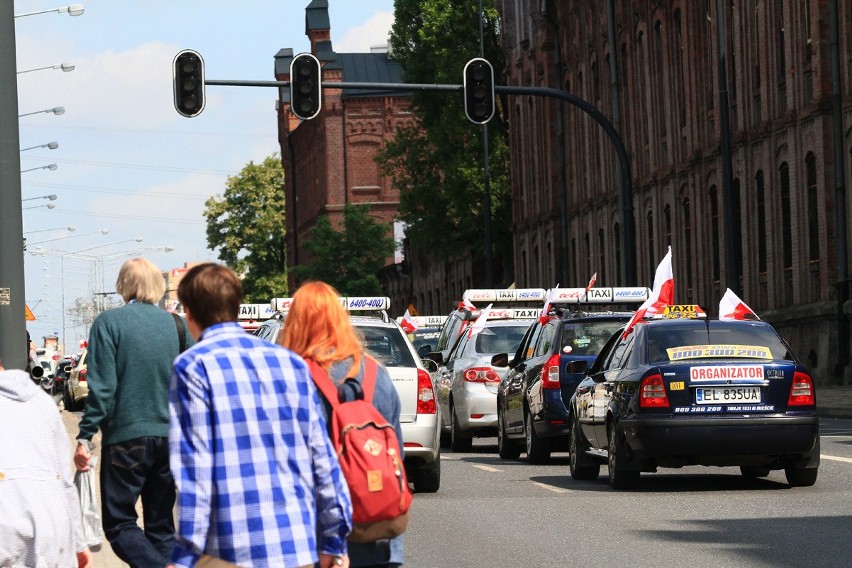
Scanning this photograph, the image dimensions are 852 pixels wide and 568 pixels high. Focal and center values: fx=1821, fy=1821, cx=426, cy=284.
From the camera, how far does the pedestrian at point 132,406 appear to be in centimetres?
880

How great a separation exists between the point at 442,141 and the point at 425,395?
52.7m

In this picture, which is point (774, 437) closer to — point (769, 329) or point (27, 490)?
point (769, 329)

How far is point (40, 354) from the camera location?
121m

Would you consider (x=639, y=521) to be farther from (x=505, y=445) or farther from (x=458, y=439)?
(x=458, y=439)

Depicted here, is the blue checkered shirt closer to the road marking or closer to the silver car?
the road marking

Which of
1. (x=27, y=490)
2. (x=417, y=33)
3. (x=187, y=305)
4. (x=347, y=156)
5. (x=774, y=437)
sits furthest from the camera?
(x=347, y=156)

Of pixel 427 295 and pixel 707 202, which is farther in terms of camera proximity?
pixel 427 295

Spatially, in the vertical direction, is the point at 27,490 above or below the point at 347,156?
below

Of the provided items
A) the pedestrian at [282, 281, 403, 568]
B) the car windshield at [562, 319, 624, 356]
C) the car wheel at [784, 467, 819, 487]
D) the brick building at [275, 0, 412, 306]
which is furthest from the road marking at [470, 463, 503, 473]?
the brick building at [275, 0, 412, 306]

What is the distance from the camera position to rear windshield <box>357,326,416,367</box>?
16.2 meters

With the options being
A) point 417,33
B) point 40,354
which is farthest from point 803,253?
point 40,354

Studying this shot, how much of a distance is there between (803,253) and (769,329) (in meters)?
25.1

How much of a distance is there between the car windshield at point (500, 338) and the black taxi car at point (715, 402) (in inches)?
308

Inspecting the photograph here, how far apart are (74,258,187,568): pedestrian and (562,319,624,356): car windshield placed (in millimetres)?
11466
